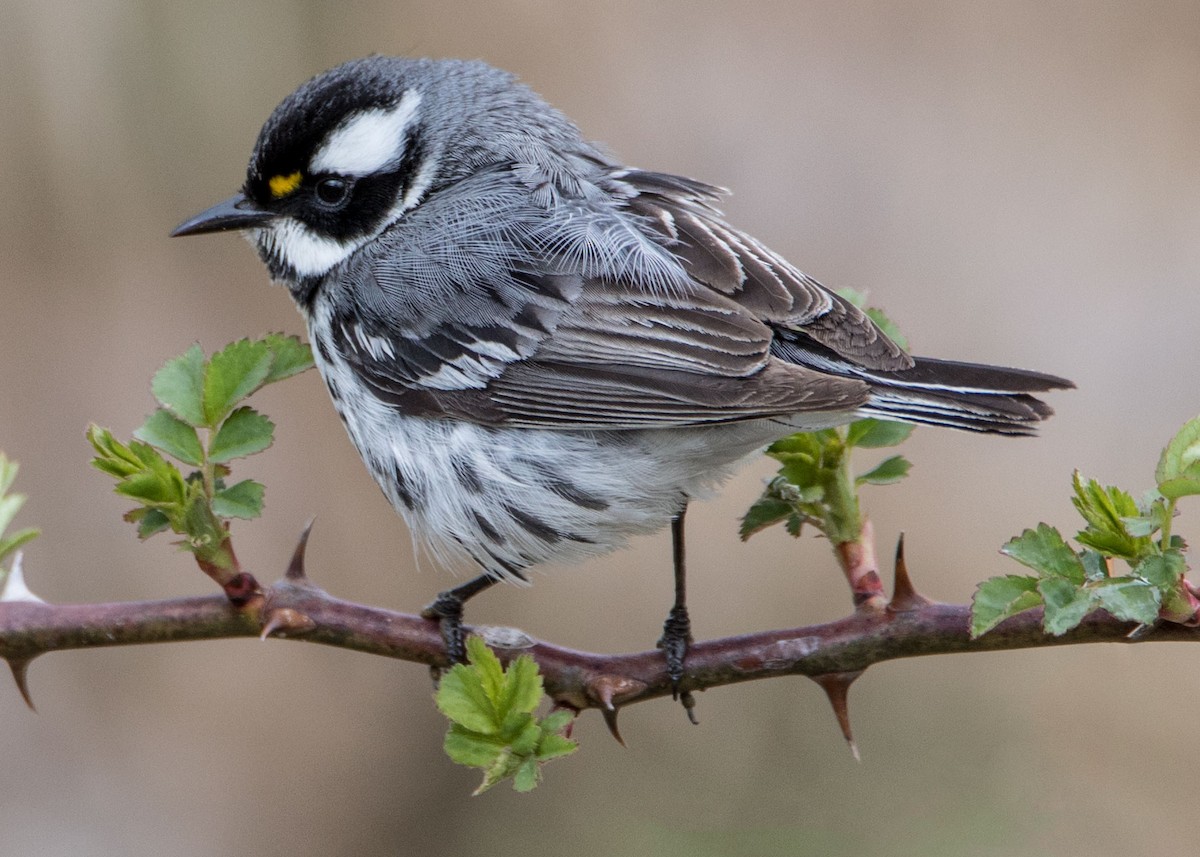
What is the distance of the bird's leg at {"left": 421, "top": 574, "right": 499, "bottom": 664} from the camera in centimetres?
327

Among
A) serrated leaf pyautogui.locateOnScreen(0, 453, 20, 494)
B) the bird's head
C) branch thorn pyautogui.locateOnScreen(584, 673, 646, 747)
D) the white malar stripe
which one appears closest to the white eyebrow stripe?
the bird's head

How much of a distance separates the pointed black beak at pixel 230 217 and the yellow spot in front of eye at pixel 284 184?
8 centimetres

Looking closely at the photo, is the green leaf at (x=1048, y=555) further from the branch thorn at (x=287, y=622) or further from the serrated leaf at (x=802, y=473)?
the branch thorn at (x=287, y=622)

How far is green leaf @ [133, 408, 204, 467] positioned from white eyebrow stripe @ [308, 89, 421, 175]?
1698mm

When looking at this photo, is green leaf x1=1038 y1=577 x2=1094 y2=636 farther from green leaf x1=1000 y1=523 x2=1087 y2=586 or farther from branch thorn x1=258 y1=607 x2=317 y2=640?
branch thorn x1=258 y1=607 x2=317 y2=640

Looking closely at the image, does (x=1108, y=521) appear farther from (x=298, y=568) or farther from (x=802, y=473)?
(x=298, y=568)

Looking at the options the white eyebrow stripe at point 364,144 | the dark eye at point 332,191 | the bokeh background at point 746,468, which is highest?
the white eyebrow stripe at point 364,144

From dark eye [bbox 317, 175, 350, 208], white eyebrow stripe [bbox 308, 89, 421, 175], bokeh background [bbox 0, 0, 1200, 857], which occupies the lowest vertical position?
bokeh background [bbox 0, 0, 1200, 857]

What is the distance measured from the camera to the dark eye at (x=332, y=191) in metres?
4.49

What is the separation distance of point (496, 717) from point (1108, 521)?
4.05 ft

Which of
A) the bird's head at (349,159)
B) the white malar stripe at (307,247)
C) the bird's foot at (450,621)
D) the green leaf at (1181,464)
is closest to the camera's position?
the green leaf at (1181,464)

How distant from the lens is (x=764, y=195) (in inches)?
300

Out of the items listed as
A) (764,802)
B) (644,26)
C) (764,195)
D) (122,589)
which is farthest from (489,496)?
(644,26)

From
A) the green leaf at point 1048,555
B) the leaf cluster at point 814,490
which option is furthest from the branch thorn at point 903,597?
the green leaf at point 1048,555
